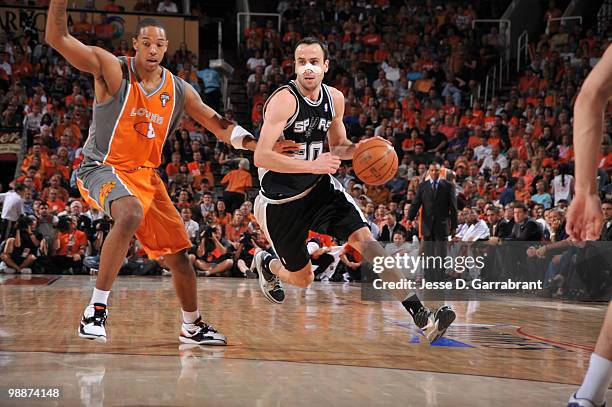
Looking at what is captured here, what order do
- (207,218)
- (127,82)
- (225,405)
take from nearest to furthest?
(225,405)
(127,82)
(207,218)

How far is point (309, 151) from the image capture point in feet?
16.0

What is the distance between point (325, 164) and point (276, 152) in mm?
403

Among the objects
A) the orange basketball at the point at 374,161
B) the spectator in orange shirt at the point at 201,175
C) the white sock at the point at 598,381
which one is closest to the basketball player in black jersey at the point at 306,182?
the orange basketball at the point at 374,161

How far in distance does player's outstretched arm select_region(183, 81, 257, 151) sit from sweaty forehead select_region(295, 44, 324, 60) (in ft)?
1.92

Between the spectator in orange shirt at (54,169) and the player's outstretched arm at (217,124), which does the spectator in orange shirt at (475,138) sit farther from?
the player's outstretched arm at (217,124)

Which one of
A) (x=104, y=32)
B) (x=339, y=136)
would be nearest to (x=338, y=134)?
(x=339, y=136)

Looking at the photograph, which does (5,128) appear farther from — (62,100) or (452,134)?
(452,134)

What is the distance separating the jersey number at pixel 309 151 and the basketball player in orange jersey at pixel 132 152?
11.7 inches

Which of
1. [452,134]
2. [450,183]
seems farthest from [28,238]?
[452,134]

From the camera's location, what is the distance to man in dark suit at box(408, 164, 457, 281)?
33.4 ft

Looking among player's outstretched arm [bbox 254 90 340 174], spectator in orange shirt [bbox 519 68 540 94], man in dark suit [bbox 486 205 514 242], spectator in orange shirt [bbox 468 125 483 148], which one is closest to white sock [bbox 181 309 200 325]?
player's outstretched arm [bbox 254 90 340 174]

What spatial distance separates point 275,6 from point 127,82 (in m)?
15.3

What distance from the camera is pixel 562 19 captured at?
18094mm

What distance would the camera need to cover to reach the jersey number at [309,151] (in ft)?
15.9
